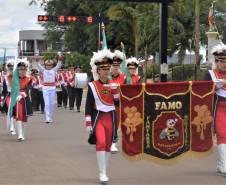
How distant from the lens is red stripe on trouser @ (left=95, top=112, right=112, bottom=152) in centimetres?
934

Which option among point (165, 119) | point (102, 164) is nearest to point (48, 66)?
point (165, 119)

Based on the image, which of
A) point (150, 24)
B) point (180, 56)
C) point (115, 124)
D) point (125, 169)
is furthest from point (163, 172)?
point (180, 56)

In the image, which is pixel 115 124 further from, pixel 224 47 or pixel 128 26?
pixel 128 26

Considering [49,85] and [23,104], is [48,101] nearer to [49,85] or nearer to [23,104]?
[49,85]

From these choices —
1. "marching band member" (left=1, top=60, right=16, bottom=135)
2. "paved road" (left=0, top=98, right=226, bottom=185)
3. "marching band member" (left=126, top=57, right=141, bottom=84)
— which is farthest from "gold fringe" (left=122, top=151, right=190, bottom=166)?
"marching band member" (left=1, top=60, right=16, bottom=135)

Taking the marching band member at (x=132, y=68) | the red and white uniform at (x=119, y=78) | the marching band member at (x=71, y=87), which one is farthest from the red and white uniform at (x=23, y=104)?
the marching band member at (x=71, y=87)

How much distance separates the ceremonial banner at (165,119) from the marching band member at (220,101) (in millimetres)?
139

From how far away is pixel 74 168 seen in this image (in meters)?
10.8

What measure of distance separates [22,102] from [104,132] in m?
6.21

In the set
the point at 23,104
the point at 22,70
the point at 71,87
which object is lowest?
the point at 71,87

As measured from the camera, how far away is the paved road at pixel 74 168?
31.4 ft

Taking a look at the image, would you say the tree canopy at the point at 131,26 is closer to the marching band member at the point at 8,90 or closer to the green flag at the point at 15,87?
the marching band member at the point at 8,90

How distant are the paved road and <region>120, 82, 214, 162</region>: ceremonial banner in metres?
0.43

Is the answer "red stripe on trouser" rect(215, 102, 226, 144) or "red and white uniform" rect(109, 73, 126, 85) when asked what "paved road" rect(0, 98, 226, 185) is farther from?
"red and white uniform" rect(109, 73, 126, 85)
